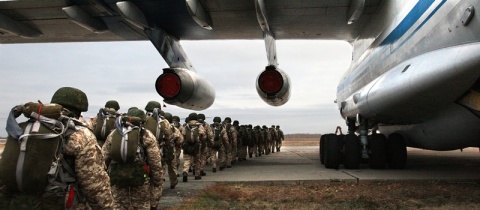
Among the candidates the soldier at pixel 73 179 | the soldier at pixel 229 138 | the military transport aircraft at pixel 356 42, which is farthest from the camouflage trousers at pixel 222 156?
the soldier at pixel 73 179

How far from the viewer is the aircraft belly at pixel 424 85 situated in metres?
4.71

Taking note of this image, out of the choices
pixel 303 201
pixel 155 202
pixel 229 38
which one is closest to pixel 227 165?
pixel 229 38

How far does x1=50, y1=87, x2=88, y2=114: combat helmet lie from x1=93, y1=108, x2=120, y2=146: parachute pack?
330cm

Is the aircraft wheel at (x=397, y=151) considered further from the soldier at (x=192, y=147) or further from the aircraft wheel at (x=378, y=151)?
the soldier at (x=192, y=147)

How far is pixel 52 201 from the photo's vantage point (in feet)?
7.40

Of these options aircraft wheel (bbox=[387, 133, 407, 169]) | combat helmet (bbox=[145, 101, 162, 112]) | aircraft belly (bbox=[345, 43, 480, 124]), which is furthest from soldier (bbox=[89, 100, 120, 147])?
aircraft wheel (bbox=[387, 133, 407, 169])

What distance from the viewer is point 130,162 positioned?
3801 mm

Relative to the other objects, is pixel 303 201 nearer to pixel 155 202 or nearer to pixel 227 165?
pixel 155 202

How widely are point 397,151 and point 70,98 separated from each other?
7243 mm

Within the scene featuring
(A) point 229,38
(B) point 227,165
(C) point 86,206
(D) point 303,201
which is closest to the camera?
(C) point 86,206

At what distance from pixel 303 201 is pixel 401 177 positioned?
8.45 feet

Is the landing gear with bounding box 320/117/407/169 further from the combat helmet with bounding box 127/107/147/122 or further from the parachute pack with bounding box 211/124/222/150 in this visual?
the combat helmet with bounding box 127/107/147/122

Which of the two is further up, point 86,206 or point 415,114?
point 415,114

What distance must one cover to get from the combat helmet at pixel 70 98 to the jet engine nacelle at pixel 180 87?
5.28 metres
